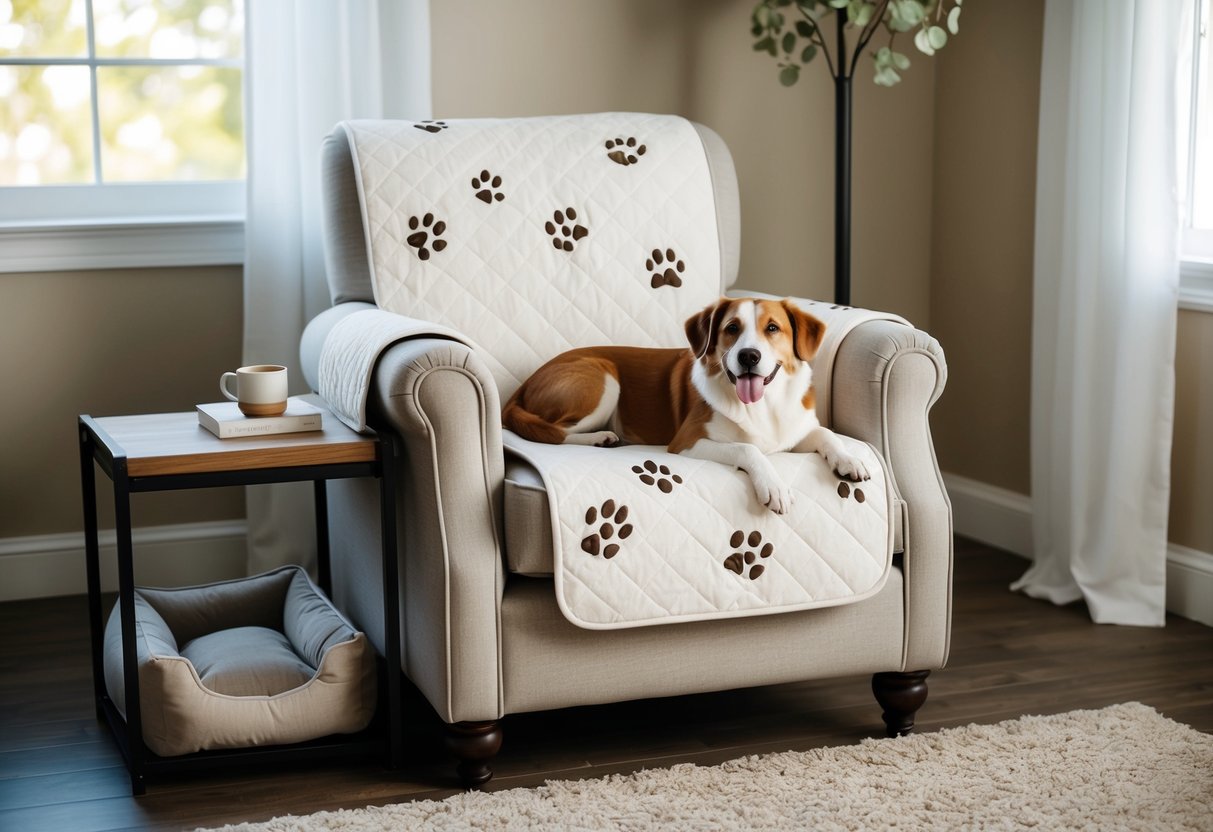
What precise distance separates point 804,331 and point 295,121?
56.4 inches

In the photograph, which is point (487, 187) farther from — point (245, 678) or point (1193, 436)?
point (1193, 436)

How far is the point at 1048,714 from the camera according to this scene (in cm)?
241

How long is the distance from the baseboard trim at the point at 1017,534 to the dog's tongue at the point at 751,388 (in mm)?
1345

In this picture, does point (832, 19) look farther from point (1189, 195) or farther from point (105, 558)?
point (105, 558)

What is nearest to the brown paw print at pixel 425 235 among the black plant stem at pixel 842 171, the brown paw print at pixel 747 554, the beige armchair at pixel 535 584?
the beige armchair at pixel 535 584

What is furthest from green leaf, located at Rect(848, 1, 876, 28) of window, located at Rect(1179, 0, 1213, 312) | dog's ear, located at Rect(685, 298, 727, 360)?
A: dog's ear, located at Rect(685, 298, 727, 360)

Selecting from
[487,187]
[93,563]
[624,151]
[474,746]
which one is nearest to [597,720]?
Result: [474,746]

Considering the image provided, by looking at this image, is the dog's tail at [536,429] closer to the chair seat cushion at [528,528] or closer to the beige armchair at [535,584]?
A: the beige armchair at [535,584]

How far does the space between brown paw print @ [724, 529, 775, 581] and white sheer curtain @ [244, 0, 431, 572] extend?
4.57 ft

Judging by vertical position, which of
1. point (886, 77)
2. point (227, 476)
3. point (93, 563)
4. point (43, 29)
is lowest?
point (93, 563)

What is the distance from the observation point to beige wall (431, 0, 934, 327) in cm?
330

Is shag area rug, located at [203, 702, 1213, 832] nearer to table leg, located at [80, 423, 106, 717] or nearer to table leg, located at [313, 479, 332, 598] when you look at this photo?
table leg, located at [80, 423, 106, 717]

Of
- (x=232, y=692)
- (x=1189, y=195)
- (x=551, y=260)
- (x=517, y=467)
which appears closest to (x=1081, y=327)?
(x=1189, y=195)

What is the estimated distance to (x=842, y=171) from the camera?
3.22 meters
